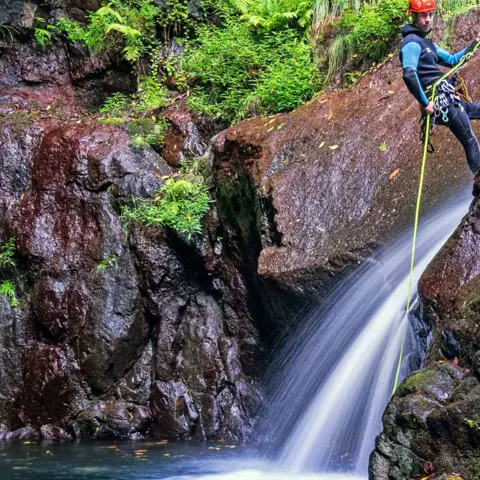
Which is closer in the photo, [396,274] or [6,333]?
[396,274]

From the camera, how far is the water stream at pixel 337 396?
591cm

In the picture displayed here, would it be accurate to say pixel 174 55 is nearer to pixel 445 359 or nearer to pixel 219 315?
pixel 219 315

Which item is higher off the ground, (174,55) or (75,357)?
(174,55)

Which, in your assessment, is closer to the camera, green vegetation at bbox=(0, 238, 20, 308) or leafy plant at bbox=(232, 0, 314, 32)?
green vegetation at bbox=(0, 238, 20, 308)

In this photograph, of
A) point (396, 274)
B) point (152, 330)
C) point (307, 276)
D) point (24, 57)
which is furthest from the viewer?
point (24, 57)

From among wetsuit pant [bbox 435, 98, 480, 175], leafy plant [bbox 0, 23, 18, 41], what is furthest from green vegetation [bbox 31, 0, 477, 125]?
wetsuit pant [bbox 435, 98, 480, 175]

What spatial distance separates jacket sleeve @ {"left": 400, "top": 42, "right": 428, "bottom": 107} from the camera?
5301 mm

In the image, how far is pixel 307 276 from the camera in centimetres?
658

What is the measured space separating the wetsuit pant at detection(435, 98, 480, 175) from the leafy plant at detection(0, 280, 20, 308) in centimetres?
633

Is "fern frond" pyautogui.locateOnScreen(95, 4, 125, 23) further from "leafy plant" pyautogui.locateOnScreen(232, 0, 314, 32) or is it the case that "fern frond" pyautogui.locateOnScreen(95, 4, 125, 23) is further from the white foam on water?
the white foam on water

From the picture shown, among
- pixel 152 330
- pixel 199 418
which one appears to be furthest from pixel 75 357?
pixel 199 418

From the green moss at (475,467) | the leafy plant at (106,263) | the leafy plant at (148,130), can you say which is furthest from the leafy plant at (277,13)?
the green moss at (475,467)

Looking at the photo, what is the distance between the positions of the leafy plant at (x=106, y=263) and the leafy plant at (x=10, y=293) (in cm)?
133

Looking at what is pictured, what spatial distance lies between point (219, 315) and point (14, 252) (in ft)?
10.5
